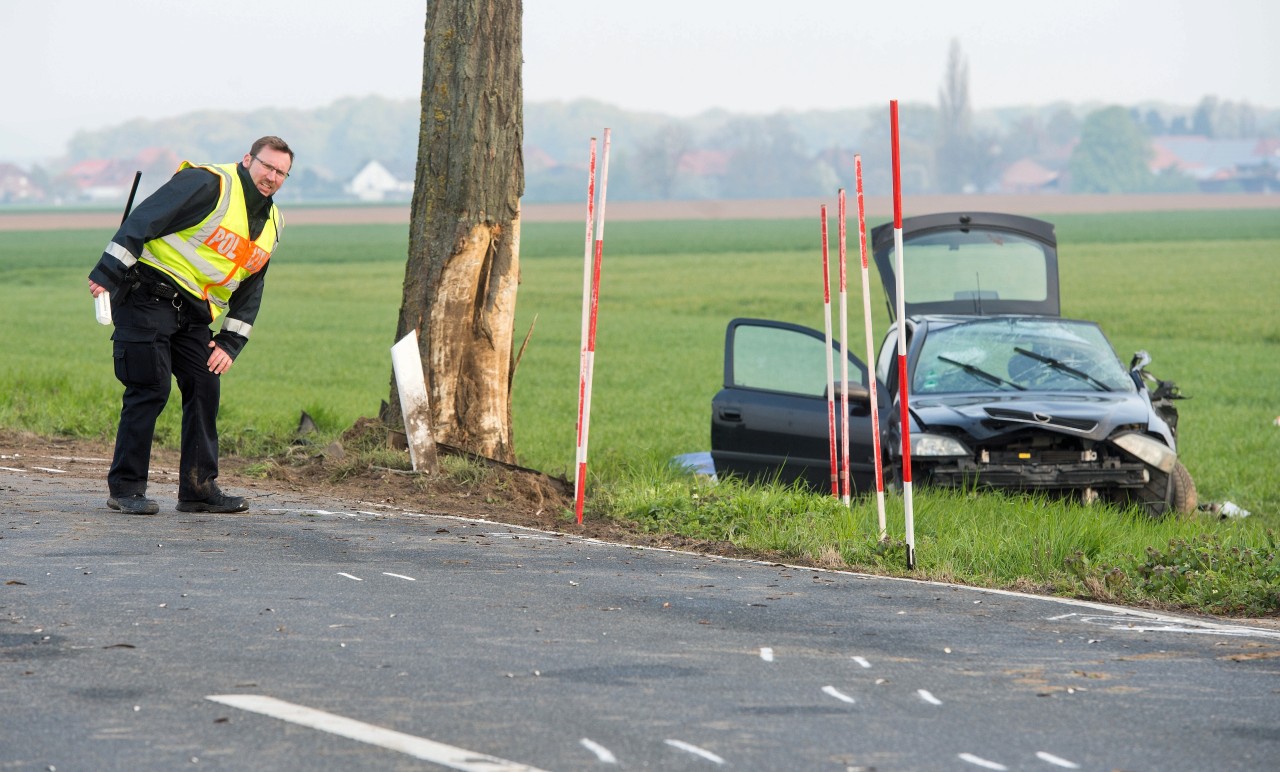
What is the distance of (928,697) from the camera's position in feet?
16.0

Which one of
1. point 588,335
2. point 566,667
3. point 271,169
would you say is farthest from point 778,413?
point 566,667

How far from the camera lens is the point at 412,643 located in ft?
17.9

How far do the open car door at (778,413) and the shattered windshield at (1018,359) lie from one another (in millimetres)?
550

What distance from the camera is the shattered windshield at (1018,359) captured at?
10.6m

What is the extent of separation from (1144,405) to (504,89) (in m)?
4.59

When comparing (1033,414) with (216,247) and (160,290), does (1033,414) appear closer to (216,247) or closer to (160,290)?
(216,247)

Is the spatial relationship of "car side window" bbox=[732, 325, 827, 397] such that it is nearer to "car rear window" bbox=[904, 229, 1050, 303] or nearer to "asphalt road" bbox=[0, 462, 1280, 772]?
"car rear window" bbox=[904, 229, 1050, 303]

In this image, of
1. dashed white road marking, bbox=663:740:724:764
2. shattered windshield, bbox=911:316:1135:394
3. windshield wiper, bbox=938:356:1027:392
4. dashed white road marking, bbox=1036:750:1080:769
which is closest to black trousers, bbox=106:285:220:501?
dashed white road marking, bbox=663:740:724:764

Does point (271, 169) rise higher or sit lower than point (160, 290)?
higher

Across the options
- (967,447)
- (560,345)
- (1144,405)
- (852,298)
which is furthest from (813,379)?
(852,298)

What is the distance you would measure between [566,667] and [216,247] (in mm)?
3846

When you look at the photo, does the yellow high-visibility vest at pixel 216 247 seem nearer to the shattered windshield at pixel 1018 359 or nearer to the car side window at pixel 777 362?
the car side window at pixel 777 362

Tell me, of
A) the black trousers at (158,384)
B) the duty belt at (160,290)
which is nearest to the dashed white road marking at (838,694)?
the black trousers at (158,384)

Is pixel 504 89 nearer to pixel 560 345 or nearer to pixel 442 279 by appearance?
pixel 442 279
